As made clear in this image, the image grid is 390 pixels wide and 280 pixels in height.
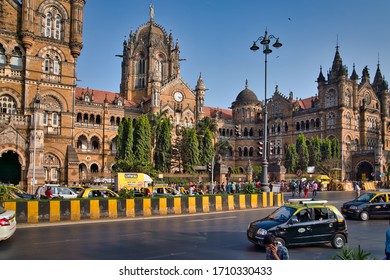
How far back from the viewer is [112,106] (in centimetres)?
6178

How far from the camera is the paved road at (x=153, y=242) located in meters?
10.7

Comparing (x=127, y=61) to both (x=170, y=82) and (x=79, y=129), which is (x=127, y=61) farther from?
(x=79, y=129)

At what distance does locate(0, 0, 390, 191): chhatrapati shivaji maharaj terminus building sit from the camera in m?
36.2

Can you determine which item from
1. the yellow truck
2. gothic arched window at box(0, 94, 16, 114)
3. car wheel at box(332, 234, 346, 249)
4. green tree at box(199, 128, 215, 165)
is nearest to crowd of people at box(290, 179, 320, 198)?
the yellow truck

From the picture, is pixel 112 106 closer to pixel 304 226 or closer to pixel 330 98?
pixel 330 98

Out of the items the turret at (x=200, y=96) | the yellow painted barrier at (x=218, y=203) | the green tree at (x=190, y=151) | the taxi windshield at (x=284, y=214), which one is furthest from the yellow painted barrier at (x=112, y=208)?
the turret at (x=200, y=96)

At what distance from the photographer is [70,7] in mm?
39844

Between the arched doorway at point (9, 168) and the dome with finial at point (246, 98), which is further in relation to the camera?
the dome with finial at point (246, 98)

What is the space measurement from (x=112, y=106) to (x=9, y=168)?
2744cm

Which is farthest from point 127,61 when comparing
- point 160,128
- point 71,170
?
point 71,170

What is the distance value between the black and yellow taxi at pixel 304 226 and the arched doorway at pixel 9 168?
2936 centimetres

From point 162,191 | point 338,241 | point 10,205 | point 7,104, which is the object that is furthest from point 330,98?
point 10,205

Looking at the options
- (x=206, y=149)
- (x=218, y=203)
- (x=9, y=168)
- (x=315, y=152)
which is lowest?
(x=218, y=203)

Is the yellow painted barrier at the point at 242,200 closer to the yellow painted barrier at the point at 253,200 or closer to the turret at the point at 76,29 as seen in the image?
the yellow painted barrier at the point at 253,200
